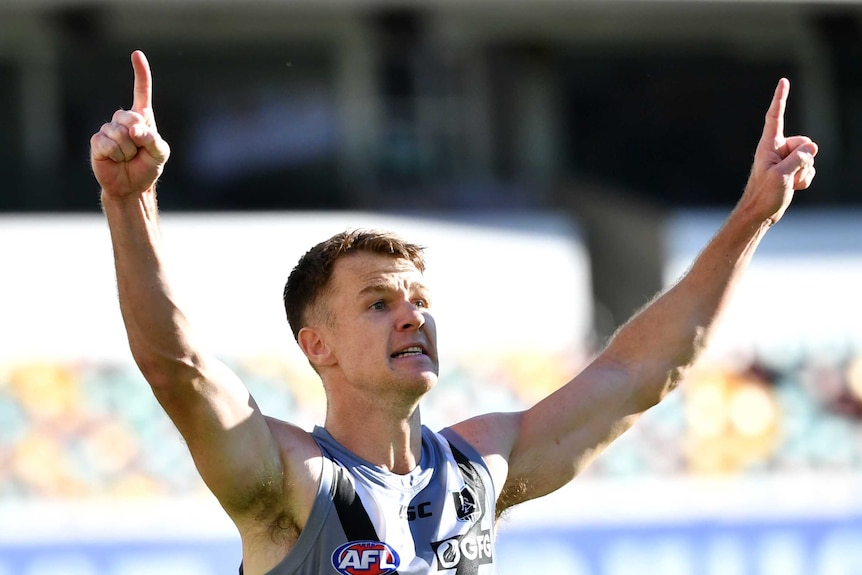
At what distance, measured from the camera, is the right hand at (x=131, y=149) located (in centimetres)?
316

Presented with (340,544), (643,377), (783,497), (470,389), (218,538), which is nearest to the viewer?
(340,544)

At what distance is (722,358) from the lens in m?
12.5

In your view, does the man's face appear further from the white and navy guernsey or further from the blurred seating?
the blurred seating

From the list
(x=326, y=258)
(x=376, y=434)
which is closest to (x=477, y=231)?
(x=326, y=258)

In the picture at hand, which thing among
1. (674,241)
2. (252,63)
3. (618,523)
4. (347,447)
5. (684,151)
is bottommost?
(618,523)

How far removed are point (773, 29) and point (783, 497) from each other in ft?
39.3

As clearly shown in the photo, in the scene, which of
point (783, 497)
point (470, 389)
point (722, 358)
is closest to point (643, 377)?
point (783, 497)

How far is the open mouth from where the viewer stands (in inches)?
150

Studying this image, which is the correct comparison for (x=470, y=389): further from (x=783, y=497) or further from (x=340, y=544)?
(x=340, y=544)

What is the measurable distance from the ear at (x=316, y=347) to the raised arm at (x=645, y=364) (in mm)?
554

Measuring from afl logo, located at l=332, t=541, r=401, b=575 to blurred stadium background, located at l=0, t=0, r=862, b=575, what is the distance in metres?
4.65

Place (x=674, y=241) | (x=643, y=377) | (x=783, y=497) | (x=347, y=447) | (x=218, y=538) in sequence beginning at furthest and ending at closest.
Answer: (x=674, y=241) < (x=783, y=497) < (x=218, y=538) < (x=643, y=377) < (x=347, y=447)

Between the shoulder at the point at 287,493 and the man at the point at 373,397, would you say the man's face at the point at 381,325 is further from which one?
the shoulder at the point at 287,493

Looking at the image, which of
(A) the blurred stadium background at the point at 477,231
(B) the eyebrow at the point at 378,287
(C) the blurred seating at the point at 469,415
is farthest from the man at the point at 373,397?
(C) the blurred seating at the point at 469,415
